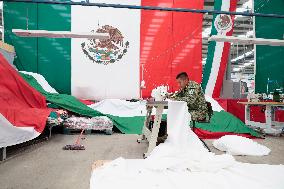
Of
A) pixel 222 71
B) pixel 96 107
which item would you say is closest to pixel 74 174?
pixel 96 107

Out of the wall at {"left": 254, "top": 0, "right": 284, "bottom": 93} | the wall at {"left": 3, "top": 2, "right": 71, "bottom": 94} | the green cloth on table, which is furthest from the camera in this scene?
the wall at {"left": 254, "top": 0, "right": 284, "bottom": 93}

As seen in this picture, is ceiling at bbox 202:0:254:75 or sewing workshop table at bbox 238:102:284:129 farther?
ceiling at bbox 202:0:254:75

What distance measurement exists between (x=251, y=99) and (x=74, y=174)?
4646mm

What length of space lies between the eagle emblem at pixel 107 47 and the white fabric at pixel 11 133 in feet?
11.8

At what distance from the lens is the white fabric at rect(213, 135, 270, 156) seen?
3619 mm

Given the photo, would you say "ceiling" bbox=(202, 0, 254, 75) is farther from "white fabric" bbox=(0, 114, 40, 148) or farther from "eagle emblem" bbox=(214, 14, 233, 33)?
"white fabric" bbox=(0, 114, 40, 148)

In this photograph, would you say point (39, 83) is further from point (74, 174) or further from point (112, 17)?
point (74, 174)

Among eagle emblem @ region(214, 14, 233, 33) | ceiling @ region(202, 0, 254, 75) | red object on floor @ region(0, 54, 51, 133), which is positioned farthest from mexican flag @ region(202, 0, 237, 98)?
red object on floor @ region(0, 54, 51, 133)

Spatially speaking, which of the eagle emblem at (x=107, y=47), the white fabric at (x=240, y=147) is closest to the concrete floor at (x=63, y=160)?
the white fabric at (x=240, y=147)

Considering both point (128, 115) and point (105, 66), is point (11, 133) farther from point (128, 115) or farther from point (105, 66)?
point (105, 66)

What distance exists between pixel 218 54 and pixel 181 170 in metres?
5.43

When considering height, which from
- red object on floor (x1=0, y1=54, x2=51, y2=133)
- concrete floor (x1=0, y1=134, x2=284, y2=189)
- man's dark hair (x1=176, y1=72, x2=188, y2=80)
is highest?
man's dark hair (x1=176, y1=72, x2=188, y2=80)

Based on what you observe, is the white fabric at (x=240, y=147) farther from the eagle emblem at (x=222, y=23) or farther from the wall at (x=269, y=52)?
the eagle emblem at (x=222, y=23)

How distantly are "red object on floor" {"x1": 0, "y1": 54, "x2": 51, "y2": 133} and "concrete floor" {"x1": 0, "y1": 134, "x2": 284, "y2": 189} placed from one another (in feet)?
1.30
